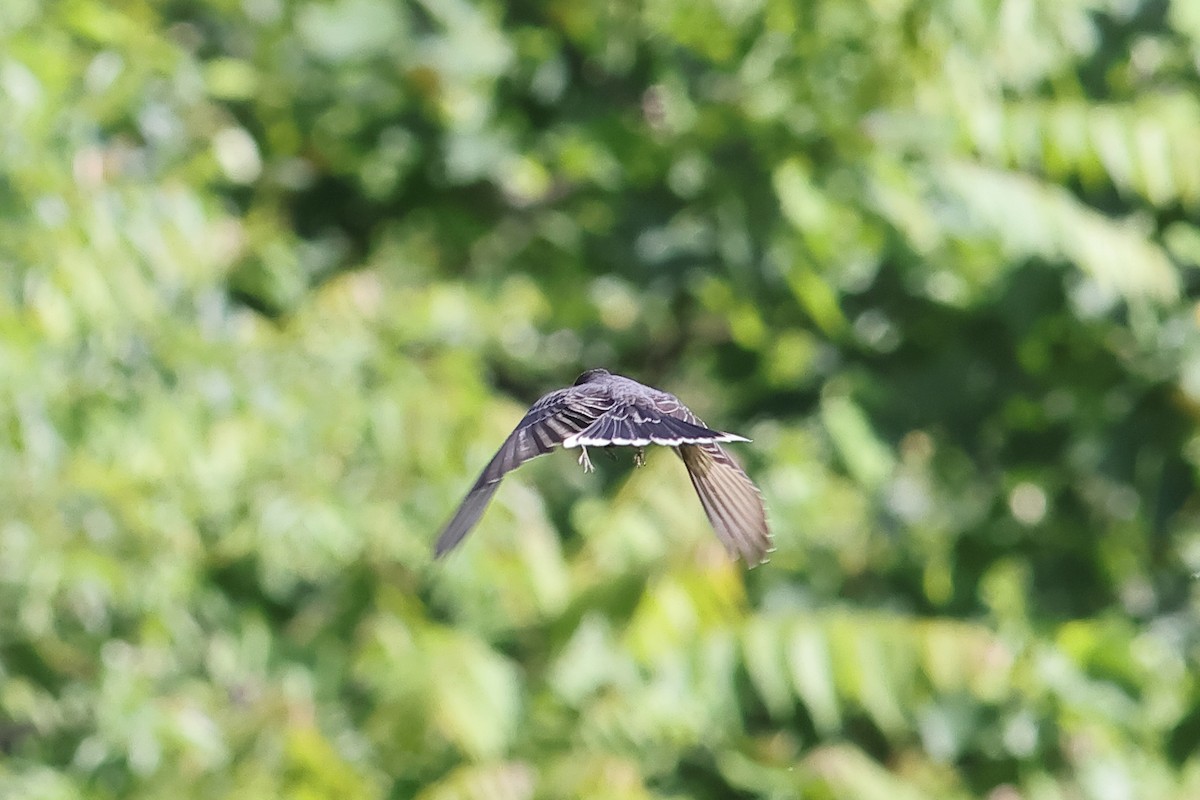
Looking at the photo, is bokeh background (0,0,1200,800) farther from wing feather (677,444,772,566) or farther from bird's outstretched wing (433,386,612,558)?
bird's outstretched wing (433,386,612,558)

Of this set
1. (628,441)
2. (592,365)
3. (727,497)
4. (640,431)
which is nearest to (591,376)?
(727,497)

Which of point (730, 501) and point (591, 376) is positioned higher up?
point (591, 376)

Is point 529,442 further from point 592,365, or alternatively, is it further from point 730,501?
point 592,365

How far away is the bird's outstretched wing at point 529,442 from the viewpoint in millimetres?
1669

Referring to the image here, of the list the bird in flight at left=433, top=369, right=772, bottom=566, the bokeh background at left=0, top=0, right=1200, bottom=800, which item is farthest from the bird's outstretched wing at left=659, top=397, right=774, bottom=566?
the bokeh background at left=0, top=0, right=1200, bottom=800

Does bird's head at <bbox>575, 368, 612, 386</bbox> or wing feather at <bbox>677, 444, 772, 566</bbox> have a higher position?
bird's head at <bbox>575, 368, 612, 386</bbox>

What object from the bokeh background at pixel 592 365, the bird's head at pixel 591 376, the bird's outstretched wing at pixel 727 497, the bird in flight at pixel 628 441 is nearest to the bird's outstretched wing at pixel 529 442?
the bird in flight at pixel 628 441

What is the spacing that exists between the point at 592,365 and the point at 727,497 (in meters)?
1.96

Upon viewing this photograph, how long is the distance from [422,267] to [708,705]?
5.15 feet

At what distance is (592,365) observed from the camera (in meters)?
4.16

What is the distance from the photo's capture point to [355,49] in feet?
13.1

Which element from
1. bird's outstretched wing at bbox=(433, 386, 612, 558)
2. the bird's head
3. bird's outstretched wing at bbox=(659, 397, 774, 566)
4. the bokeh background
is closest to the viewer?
bird's outstretched wing at bbox=(433, 386, 612, 558)

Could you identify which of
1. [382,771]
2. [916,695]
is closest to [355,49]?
[382,771]

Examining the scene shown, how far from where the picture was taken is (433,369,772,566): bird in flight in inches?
66.8
